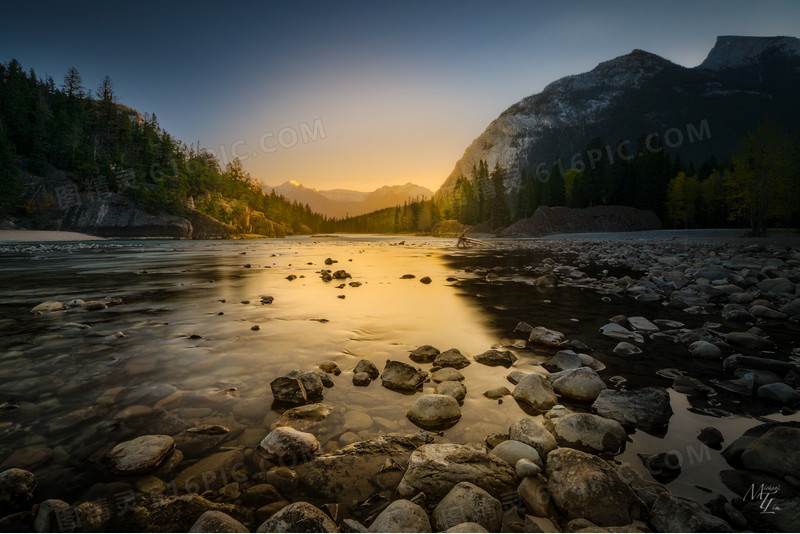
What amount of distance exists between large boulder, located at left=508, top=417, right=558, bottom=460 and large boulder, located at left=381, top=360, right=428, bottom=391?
1.37 metres

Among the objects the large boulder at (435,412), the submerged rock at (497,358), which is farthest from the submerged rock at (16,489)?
the submerged rock at (497,358)

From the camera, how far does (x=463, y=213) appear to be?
318 feet

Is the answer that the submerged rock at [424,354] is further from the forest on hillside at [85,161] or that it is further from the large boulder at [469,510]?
the forest on hillside at [85,161]

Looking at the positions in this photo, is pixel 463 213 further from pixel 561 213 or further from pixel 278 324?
pixel 278 324

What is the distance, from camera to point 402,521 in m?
1.98

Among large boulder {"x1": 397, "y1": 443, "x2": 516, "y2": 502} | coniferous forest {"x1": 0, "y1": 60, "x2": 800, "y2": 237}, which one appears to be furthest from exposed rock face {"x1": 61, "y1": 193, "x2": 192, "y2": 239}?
large boulder {"x1": 397, "y1": 443, "x2": 516, "y2": 502}

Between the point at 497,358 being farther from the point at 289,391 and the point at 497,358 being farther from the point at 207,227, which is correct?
the point at 207,227

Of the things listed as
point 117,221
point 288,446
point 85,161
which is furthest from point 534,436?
point 85,161

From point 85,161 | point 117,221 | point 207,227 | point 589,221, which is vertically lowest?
point 589,221

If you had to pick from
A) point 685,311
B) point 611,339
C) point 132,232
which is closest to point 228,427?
point 611,339

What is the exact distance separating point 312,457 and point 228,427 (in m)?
1.03

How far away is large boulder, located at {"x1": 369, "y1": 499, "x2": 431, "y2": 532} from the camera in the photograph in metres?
1.97
